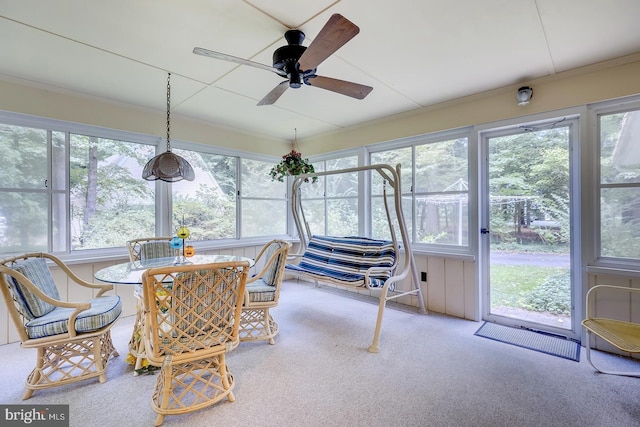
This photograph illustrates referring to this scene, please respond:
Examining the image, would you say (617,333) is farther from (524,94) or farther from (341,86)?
(341,86)

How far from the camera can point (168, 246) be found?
3.11 metres

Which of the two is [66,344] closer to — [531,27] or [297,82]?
[297,82]

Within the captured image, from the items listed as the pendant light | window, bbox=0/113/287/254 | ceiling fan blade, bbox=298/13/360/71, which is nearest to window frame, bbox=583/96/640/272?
ceiling fan blade, bbox=298/13/360/71

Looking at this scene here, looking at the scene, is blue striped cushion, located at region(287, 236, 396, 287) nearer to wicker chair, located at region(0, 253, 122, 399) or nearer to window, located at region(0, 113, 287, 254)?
window, located at region(0, 113, 287, 254)

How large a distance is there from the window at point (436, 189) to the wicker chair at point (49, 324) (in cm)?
331

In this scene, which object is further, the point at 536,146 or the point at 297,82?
the point at 536,146

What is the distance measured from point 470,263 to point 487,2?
2.43 m

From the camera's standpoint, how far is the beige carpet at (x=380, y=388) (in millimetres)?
1668

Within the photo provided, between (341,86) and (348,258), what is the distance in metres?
1.98

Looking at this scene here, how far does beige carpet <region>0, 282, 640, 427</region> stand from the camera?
1.67m

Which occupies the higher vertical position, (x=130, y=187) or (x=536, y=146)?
(x=536, y=146)

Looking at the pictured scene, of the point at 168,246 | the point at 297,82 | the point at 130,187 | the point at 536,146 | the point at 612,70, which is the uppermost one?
the point at 612,70

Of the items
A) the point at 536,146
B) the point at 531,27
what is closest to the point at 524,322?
the point at 536,146

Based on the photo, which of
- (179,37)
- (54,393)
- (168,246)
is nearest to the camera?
(54,393)
